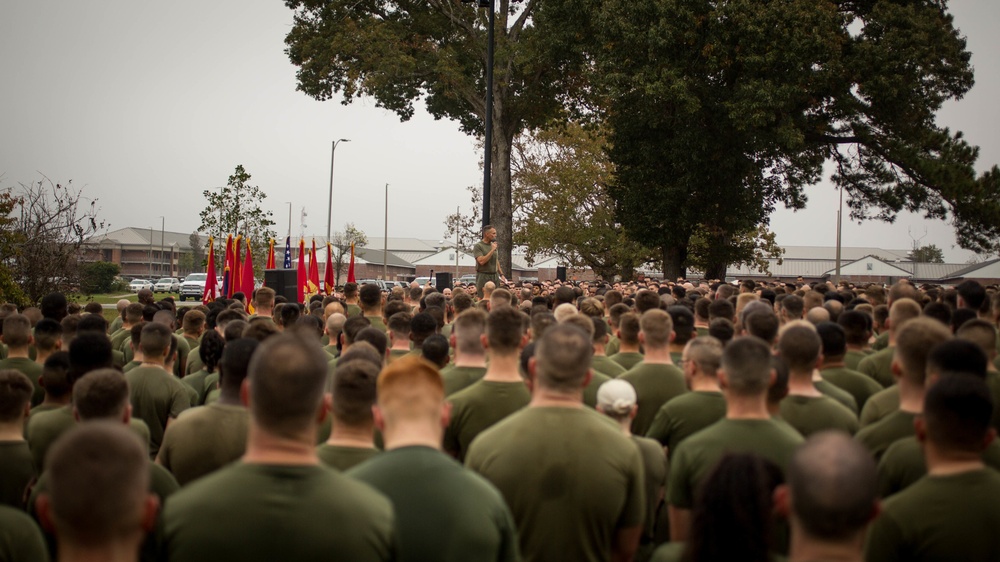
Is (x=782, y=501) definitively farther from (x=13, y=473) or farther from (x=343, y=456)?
(x=13, y=473)

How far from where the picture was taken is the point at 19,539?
3.93 meters

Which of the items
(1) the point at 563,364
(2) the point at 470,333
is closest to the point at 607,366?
(2) the point at 470,333

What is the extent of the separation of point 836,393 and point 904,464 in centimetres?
183

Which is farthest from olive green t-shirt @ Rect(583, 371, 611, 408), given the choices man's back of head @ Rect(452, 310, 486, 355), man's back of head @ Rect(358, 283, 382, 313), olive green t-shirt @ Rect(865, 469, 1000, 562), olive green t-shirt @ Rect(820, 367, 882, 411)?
man's back of head @ Rect(358, 283, 382, 313)

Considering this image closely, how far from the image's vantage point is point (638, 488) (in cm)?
462

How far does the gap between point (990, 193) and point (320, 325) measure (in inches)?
900

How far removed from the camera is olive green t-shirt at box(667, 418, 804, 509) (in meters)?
4.79

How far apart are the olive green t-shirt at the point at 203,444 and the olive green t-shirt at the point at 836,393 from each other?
3717mm

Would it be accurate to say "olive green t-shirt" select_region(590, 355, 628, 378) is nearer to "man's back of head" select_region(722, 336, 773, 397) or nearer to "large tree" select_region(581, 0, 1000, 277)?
"man's back of head" select_region(722, 336, 773, 397)

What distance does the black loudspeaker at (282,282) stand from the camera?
17.8 metres

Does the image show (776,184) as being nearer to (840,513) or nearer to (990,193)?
(990,193)

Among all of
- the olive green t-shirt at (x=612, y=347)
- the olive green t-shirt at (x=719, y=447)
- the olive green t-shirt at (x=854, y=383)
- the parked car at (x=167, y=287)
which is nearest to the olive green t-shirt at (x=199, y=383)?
the olive green t-shirt at (x=612, y=347)

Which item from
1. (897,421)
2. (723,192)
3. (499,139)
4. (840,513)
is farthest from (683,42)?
(840,513)

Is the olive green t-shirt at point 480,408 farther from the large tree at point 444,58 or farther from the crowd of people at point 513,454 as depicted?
the large tree at point 444,58
